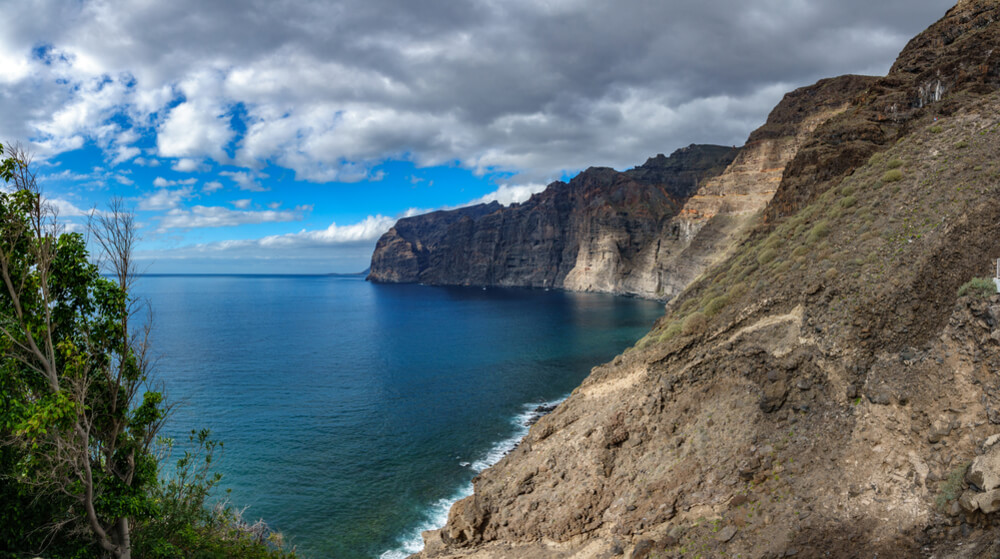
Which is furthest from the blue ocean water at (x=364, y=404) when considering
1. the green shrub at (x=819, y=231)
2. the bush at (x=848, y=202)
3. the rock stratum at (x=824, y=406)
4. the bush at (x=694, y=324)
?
the bush at (x=848, y=202)

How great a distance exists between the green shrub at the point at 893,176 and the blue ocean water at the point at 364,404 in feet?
94.1

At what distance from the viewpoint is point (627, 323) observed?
324 ft

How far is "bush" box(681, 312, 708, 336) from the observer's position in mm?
26562

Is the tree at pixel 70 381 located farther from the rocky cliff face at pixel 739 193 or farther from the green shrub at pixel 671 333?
the rocky cliff face at pixel 739 193

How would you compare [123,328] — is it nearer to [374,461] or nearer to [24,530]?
[24,530]

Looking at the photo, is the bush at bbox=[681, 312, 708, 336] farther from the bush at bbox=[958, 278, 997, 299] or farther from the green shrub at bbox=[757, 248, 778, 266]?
the bush at bbox=[958, 278, 997, 299]

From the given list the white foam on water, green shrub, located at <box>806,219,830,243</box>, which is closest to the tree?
the white foam on water

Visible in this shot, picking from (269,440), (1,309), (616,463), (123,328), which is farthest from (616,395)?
(269,440)

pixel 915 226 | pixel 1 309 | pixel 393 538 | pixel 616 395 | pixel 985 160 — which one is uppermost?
pixel 985 160

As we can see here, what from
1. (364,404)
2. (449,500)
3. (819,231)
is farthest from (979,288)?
(364,404)

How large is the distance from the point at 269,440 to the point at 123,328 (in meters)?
30.7

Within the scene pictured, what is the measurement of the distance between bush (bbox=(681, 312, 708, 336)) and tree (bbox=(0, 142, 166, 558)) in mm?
23588

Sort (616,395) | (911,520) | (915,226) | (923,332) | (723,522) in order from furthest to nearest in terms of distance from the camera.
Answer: (616,395)
(915,226)
(923,332)
(723,522)
(911,520)

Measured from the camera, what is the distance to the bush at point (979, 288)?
47.3 feet
